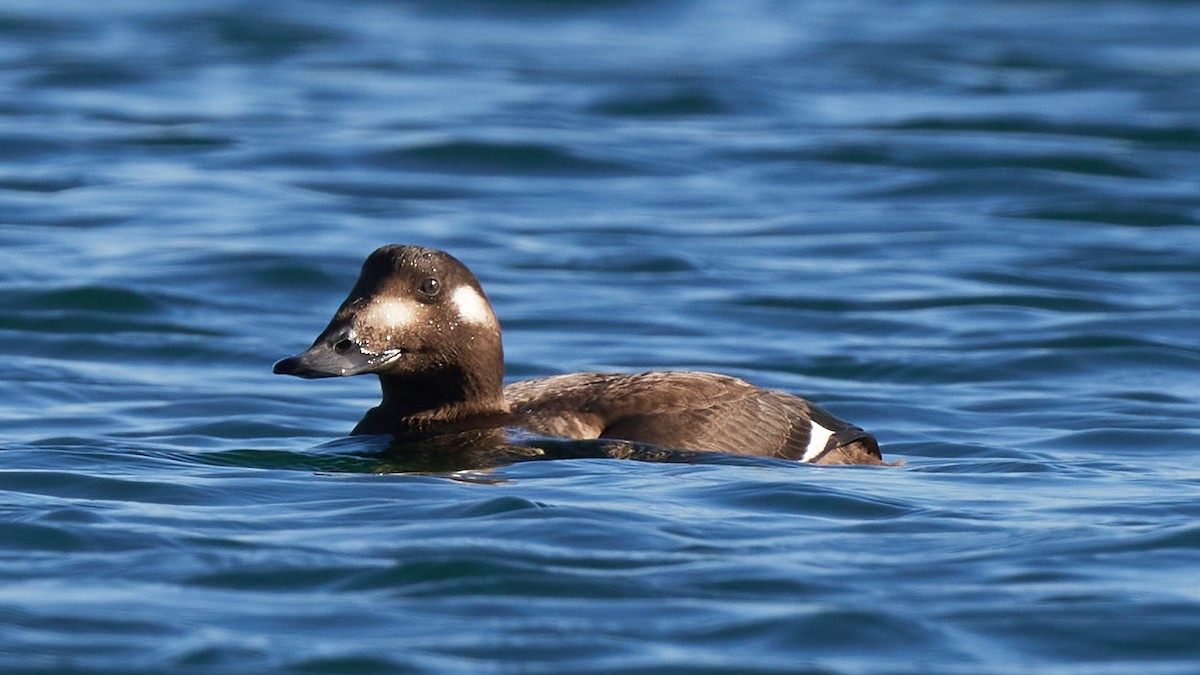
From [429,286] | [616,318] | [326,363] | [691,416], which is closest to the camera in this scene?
[326,363]

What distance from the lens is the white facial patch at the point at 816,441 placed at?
890cm

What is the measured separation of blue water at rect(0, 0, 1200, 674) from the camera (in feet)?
21.3

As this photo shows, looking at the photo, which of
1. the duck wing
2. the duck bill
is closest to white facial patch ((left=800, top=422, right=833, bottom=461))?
the duck wing

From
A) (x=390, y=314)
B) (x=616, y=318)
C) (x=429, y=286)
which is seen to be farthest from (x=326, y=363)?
(x=616, y=318)

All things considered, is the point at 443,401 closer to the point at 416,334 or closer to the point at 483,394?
the point at 483,394

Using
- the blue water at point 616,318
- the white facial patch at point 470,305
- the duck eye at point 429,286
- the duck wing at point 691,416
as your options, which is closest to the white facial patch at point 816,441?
the duck wing at point 691,416

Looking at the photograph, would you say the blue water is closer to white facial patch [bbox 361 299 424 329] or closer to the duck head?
the duck head

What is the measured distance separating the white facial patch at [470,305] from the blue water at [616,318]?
679 millimetres

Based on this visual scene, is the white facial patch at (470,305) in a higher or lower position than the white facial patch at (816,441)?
higher

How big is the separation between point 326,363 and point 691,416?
1.43 m

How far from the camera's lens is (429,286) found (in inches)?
348

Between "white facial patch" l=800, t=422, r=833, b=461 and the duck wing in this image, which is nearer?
the duck wing

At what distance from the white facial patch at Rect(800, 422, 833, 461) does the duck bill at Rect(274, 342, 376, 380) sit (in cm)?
177

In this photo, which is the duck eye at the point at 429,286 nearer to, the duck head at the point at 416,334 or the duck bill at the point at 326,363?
the duck head at the point at 416,334
